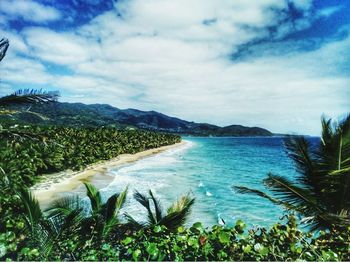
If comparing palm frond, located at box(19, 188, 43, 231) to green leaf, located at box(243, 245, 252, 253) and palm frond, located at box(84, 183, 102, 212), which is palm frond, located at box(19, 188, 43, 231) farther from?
green leaf, located at box(243, 245, 252, 253)

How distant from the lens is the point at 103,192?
2100 cm

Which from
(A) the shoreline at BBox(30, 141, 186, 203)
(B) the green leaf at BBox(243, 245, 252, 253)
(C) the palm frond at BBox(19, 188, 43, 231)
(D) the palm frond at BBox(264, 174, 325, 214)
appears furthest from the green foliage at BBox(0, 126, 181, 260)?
(D) the palm frond at BBox(264, 174, 325, 214)

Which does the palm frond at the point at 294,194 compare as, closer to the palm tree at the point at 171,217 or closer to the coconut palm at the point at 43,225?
the palm tree at the point at 171,217

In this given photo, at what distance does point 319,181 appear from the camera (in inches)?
244

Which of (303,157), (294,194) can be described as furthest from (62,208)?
(303,157)

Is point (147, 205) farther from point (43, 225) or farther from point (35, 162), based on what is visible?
point (35, 162)

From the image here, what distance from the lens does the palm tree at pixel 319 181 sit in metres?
5.72

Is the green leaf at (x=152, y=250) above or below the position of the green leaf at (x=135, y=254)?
above

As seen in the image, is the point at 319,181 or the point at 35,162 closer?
the point at 319,181

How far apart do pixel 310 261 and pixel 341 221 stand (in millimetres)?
1724

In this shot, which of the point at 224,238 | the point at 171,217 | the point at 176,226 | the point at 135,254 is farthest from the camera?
the point at 176,226

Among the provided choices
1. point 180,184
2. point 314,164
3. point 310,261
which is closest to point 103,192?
point 180,184

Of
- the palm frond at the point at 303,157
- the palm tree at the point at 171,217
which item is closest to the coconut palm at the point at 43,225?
the palm tree at the point at 171,217

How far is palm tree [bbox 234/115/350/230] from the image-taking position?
5.72 metres
